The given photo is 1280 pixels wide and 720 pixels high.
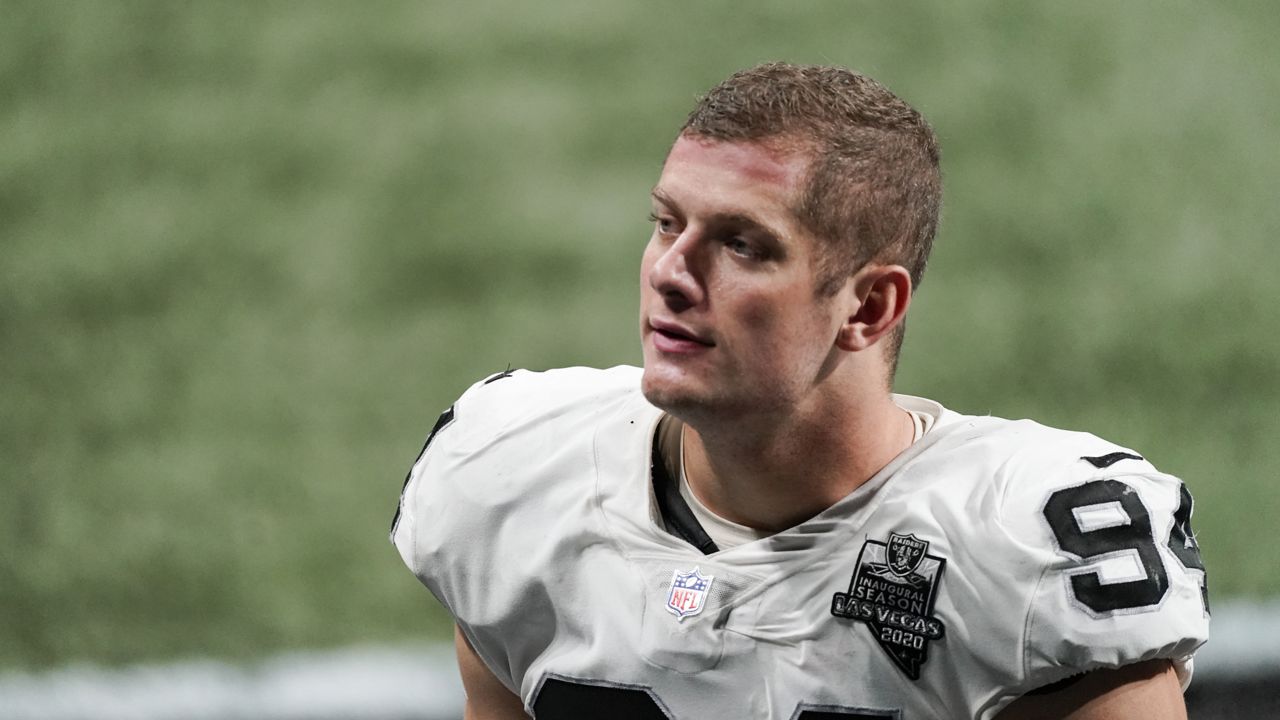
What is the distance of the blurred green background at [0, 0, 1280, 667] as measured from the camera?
4684 millimetres

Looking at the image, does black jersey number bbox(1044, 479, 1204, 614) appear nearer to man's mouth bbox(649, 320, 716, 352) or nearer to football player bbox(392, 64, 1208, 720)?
football player bbox(392, 64, 1208, 720)

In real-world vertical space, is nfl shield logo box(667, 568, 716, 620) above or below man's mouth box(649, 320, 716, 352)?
below

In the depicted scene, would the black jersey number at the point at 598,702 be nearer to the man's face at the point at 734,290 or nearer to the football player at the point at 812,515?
the football player at the point at 812,515

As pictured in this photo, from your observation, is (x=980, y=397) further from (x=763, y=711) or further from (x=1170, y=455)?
(x=763, y=711)

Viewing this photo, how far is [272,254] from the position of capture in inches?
221

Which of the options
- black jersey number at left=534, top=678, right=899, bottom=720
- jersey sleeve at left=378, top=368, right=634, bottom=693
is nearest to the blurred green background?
jersey sleeve at left=378, top=368, right=634, bottom=693

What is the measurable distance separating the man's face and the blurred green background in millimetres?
2549

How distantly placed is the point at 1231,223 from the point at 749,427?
378cm

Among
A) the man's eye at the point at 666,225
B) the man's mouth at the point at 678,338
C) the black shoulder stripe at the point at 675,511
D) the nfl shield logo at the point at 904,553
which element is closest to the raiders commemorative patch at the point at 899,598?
the nfl shield logo at the point at 904,553

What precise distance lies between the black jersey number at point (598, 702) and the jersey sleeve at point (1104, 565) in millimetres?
341

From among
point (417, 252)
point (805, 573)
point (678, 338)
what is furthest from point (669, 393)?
point (417, 252)

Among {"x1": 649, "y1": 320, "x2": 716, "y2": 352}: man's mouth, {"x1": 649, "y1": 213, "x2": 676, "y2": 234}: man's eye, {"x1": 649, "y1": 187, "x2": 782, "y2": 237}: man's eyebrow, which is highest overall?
{"x1": 649, "y1": 187, "x2": 782, "y2": 237}: man's eyebrow

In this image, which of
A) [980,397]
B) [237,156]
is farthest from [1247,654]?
[237,156]

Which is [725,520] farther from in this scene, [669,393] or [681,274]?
[681,274]
